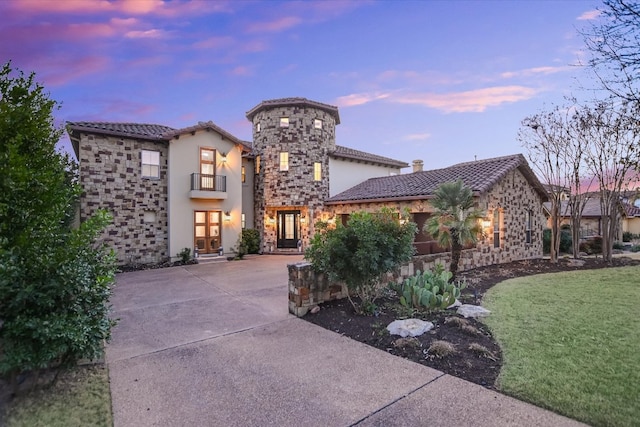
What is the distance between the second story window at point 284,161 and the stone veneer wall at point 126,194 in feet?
21.3

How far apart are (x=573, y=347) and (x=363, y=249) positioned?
355cm

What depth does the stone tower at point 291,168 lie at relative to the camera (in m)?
18.6

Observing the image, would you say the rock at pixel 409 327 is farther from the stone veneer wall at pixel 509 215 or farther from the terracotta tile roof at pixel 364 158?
the terracotta tile roof at pixel 364 158

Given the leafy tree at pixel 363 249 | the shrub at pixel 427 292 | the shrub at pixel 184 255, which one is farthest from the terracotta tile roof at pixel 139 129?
the shrub at pixel 427 292

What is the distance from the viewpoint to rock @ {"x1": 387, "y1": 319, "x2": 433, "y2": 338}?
5188 mm

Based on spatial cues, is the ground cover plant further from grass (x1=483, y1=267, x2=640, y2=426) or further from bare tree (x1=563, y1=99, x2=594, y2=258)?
bare tree (x1=563, y1=99, x2=594, y2=258)

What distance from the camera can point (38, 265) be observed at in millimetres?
3326

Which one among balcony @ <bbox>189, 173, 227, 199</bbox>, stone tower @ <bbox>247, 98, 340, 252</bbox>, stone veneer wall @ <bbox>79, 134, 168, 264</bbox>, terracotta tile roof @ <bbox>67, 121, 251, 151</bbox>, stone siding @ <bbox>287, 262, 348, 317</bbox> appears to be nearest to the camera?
stone siding @ <bbox>287, 262, 348, 317</bbox>

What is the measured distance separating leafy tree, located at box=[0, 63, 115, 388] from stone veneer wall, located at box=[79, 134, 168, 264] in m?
10.5

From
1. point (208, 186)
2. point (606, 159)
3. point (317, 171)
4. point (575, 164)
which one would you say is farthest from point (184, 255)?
point (606, 159)

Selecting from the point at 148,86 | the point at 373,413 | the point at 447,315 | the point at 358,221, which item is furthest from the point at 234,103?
the point at 373,413

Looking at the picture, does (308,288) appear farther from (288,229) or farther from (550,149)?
(550,149)

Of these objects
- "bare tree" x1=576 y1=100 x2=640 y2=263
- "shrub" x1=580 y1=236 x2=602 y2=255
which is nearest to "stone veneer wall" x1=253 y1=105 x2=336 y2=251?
"bare tree" x1=576 y1=100 x2=640 y2=263

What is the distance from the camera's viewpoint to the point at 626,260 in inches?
569
